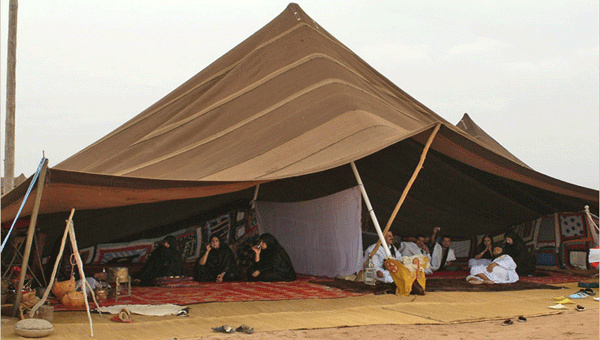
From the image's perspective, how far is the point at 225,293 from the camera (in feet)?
19.8

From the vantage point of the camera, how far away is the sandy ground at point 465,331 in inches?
161

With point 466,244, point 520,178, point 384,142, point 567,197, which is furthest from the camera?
point 466,244

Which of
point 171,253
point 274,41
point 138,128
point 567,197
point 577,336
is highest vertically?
point 274,41

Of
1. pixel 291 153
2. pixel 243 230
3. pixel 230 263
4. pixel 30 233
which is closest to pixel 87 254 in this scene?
pixel 230 263

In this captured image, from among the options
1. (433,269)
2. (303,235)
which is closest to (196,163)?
(303,235)

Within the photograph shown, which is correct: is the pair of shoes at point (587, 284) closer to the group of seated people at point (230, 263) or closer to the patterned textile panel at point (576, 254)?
the patterned textile panel at point (576, 254)

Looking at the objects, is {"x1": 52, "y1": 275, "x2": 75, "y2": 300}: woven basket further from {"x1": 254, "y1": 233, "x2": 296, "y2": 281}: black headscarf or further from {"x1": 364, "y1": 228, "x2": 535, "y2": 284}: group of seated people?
{"x1": 364, "y1": 228, "x2": 535, "y2": 284}: group of seated people

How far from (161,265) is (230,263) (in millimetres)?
760

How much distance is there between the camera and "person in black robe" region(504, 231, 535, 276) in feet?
25.5

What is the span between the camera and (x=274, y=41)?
7.72 meters

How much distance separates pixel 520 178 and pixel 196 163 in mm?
3201

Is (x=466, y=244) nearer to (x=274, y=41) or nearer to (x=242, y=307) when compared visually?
(x=274, y=41)

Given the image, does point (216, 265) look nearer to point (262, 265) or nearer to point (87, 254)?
point (262, 265)

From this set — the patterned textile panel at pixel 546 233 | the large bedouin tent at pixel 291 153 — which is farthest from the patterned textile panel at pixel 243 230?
the patterned textile panel at pixel 546 233
